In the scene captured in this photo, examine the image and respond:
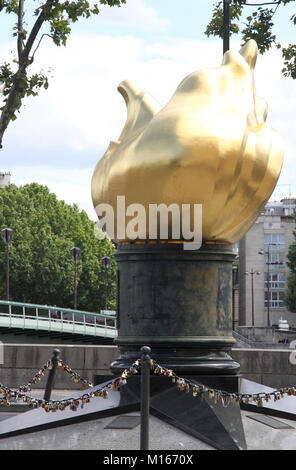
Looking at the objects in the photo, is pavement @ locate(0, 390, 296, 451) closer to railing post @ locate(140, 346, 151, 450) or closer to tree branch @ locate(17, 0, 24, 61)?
railing post @ locate(140, 346, 151, 450)

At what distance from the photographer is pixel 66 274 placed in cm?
6009

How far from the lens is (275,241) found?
9200 centimetres

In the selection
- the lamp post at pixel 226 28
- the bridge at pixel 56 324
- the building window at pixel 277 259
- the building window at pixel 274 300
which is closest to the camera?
the lamp post at pixel 226 28

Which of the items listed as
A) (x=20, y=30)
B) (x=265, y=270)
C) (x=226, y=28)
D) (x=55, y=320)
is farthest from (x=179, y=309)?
(x=265, y=270)

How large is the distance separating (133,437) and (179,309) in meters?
1.85

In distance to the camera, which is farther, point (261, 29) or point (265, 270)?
point (265, 270)

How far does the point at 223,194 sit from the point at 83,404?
2901 mm

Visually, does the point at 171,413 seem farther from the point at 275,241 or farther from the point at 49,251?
the point at 275,241

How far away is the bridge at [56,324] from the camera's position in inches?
1682

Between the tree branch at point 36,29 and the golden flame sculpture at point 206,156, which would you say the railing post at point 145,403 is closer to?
the golden flame sculpture at point 206,156

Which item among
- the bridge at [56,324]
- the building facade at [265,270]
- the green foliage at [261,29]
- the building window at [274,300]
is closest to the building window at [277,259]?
the building facade at [265,270]

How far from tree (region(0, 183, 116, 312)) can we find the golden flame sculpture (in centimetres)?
4874

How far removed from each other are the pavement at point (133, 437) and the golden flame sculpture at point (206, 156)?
2.38 meters

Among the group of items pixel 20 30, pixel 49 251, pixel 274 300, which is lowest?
pixel 274 300
